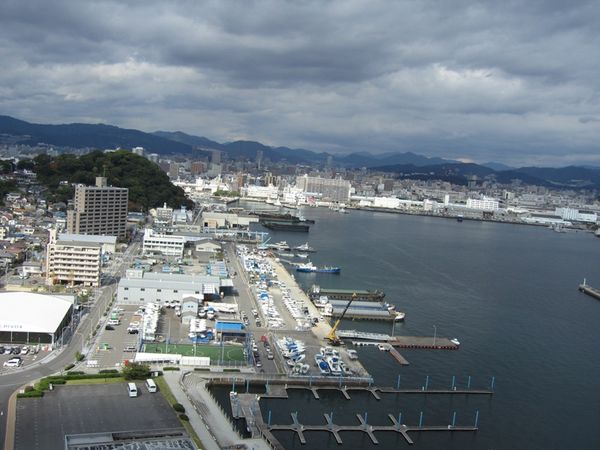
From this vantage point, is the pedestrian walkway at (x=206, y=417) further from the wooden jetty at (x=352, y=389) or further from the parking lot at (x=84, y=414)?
the wooden jetty at (x=352, y=389)

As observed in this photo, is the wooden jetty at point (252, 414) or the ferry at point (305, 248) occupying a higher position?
the ferry at point (305, 248)

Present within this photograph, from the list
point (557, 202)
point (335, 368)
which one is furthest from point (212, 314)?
point (557, 202)

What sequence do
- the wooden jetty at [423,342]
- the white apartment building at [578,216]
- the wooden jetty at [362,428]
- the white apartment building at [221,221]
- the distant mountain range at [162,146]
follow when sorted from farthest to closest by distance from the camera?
the distant mountain range at [162,146], the white apartment building at [578,216], the white apartment building at [221,221], the wooden jetty at [423,342], the wooden jetty at [362,428]

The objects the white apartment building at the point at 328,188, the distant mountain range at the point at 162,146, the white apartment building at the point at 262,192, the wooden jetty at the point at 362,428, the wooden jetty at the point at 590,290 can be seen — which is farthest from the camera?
the distant mountain range at the point at 162,146

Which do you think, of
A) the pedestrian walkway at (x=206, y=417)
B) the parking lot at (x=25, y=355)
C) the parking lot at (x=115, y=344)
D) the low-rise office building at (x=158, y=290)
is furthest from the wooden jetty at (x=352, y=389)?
the low-rise office building at (x=158, y=290)

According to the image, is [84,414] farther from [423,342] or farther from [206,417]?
[423,342]

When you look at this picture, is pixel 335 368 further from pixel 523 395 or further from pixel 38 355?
pixel 38 355

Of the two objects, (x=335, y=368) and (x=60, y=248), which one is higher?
(x=60, y=248)
